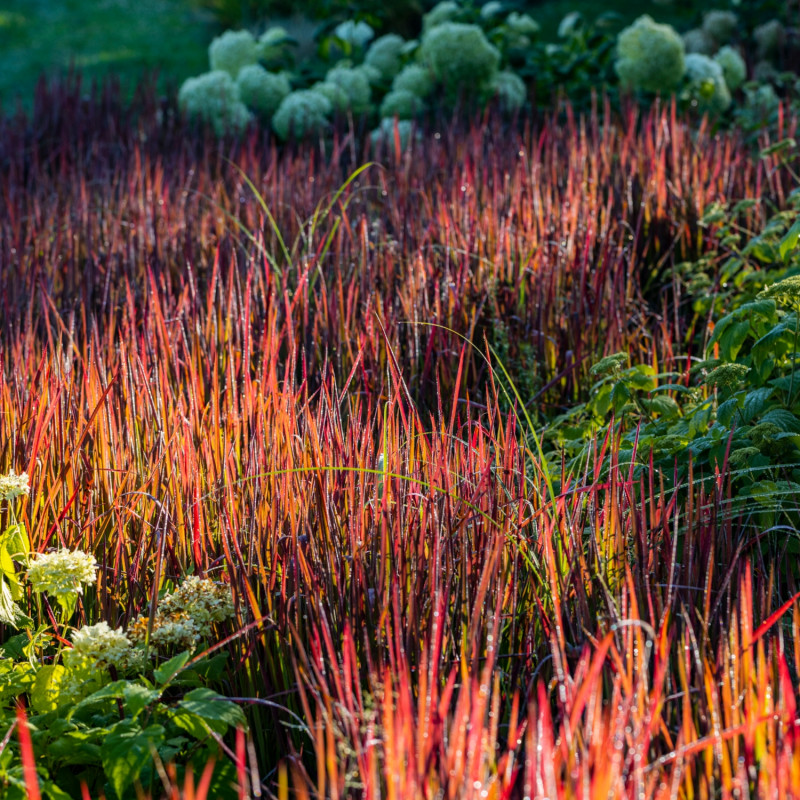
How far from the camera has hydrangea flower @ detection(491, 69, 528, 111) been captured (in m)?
5.71

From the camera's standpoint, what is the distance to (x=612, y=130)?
13.8ft

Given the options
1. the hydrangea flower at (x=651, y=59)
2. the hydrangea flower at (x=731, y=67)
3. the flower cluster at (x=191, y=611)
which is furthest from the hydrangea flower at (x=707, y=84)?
the flower cluster at (x=191, y=611)

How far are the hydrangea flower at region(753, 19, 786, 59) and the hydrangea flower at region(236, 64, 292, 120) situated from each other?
3.71 m

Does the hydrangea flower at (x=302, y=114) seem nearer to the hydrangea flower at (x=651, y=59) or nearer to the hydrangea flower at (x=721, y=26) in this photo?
the hydrangea flower at (x=651, y=59)

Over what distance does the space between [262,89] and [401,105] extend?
0.93 metres

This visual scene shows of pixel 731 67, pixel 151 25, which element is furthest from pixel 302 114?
pixel 151 25

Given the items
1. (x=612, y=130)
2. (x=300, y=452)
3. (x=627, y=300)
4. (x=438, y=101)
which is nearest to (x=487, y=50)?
(x=438, y=101)

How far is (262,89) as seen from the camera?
5852mm

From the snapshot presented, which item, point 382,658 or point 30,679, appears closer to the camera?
point 382,658

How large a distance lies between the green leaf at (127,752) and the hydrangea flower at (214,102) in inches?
199

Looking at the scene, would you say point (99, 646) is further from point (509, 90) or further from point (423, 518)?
point (509, 90)

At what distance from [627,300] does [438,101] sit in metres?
3.45

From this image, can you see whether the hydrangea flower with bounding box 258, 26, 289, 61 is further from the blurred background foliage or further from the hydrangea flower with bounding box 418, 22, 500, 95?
the blurred background foliage

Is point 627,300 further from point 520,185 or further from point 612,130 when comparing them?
point 612,130
